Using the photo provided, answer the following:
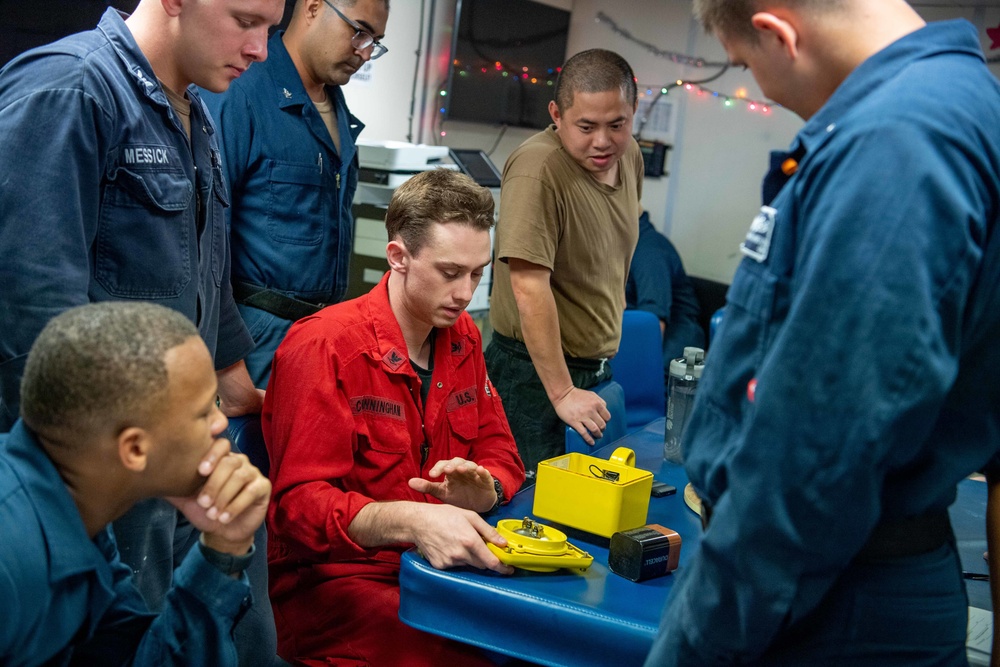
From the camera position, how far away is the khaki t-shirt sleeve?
2717mm

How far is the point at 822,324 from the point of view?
3.10ft

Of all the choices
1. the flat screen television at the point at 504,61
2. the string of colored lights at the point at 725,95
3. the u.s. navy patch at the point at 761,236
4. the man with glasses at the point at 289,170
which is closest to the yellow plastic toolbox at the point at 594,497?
the u.s. navy patch at the point at 761,236

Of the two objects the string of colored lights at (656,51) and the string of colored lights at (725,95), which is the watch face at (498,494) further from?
the string of colored lights at (656,51)

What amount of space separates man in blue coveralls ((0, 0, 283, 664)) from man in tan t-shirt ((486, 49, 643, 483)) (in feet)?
3.45

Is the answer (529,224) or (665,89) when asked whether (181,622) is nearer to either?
(529,224)

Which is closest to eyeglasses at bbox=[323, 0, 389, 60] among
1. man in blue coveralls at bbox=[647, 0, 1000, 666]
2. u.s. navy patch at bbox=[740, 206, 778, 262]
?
man in blue coveralls at bbox=[647, 0, 1000, 666]

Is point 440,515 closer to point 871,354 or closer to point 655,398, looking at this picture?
point 871,354

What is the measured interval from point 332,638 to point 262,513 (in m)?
0.63

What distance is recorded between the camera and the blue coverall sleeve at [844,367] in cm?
92

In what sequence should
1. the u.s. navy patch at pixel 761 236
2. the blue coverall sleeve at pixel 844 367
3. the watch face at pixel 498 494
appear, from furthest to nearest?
the watch face at pixel 498 494, the u.s. navy patch at pixel 761 236, the blue coverall sleeve at pixel 844 367

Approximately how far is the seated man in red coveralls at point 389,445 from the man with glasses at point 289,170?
0.50 m

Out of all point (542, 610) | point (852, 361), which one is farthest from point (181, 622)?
point (852, 361)

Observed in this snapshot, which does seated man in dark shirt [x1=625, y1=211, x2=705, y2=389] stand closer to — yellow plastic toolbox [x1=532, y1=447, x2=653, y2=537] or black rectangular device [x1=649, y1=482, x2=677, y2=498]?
black rectangular device [x1=649, y1=482, x2=677, y2=498]

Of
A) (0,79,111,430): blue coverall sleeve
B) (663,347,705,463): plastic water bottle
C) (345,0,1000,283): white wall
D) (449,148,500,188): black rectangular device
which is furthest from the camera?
(345,0,1000,283): white wall
